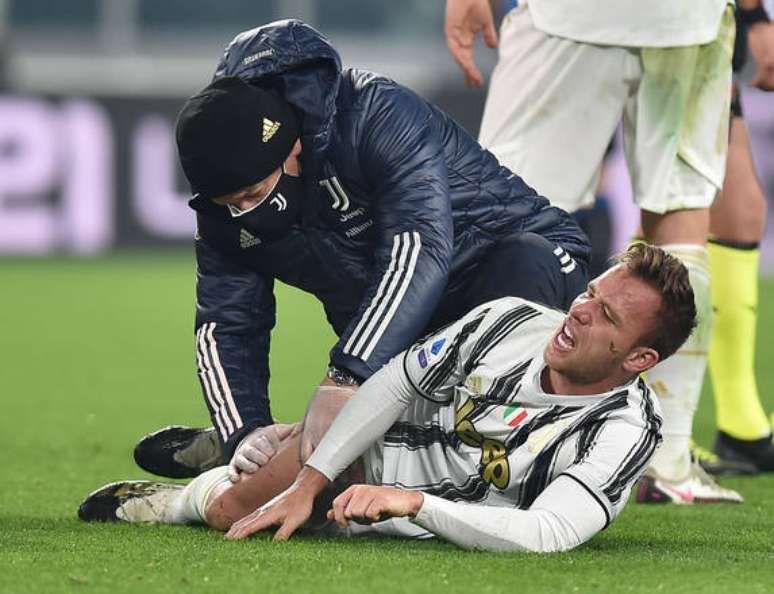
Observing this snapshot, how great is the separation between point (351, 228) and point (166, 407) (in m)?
2.51

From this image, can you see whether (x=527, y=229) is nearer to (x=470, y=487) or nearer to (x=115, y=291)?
(x=470, y=487)

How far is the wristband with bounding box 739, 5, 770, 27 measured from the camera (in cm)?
461

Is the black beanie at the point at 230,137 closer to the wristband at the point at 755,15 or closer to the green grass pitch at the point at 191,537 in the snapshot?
the green grass pitch at the point at 191,537

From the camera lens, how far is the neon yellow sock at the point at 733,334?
16.2 feet

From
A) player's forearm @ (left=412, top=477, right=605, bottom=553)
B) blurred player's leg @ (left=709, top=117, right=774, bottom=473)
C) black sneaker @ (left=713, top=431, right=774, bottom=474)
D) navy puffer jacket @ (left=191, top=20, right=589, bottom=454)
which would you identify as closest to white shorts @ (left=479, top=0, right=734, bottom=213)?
navy puffer jacket @ (left=191, top=20, right=589, bottom=454)

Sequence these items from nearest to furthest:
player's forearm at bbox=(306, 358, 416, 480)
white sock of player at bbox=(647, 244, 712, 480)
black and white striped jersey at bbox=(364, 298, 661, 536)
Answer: black and white striped jersey at bbox=(364, 298, 661, 536)
player's forearm at bbox=(306, 358, 416, 480)
white sock of player at bbox=(647, 244, 712, 480)

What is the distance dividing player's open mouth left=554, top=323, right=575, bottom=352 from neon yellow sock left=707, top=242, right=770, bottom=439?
169 centimetres

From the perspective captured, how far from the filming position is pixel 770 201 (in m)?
13.5

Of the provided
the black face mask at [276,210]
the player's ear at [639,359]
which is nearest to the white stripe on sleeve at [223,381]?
the black face mask at [276,210]

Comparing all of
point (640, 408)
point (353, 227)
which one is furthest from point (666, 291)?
Result: point (353, 227)

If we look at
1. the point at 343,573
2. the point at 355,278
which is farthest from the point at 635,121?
the point at 343,573

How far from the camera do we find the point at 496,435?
3455 mm

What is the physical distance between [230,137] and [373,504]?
0.84 m

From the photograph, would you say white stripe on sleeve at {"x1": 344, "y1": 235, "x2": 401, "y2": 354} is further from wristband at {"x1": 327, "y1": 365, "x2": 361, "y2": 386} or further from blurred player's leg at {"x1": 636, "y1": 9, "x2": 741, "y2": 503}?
blurred player's leg at {"x1": 636, "y1": 9, "x2": 741, "y2": 503}
